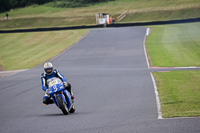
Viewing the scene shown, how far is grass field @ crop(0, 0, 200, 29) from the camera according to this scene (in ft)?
220

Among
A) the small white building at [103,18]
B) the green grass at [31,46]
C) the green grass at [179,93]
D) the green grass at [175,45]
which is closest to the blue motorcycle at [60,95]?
the green grass at [179,93]

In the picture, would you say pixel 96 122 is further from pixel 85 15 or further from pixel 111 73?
pixel 85 15

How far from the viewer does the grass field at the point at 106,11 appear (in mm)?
66938

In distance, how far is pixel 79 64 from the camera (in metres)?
26.9

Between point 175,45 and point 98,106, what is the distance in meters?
24.0

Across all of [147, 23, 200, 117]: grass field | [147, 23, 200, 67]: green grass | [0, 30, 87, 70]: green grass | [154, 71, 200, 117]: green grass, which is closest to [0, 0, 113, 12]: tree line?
[0, 30, 87, 70]: green grass

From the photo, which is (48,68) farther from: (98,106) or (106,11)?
(106,11)

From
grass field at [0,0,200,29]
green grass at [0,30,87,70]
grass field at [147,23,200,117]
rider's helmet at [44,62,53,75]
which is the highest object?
rider's helmet at [44,62,53,75]

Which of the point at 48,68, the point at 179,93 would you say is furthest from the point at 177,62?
the point at 48,68

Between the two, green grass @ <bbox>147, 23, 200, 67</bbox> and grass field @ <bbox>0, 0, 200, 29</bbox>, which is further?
grass field @ <bbox>0, 0, 200, 29</bbox>

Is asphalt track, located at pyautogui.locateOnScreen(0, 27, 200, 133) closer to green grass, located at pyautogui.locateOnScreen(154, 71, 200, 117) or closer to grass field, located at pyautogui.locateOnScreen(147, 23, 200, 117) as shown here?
green grass, located at pyautogui.locateOnScreen(154, 71, 200, 117)

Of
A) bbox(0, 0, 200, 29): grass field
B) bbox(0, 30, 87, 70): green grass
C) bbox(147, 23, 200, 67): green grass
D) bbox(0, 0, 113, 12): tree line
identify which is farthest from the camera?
bbox(0, 0, 113, 12): tree line

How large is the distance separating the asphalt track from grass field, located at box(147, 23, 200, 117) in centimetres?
55

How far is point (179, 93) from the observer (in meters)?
13.5
